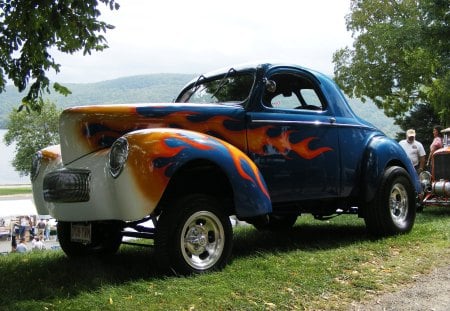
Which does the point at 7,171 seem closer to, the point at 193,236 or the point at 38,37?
the point at 38,37

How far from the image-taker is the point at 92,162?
443 cm

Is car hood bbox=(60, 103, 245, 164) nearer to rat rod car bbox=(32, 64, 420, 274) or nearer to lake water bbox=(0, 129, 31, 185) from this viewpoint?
rat rod car bbox=(32, 64, 420, 274)

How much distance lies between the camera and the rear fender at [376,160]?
6.19 metres

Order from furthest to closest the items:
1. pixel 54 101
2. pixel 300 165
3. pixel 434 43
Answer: pixel 54 101 < pixel 434 43 < pixel 300 165

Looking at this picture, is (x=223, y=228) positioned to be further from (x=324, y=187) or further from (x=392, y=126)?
(x=392, y=126)

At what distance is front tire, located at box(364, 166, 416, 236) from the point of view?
20.6 ft

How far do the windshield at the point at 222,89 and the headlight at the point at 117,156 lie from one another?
174 centimetres

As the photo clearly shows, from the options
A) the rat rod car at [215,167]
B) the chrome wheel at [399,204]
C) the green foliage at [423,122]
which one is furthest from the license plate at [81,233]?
the green foliage at [423,122]

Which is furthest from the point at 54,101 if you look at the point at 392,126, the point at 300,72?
the point at 300,72

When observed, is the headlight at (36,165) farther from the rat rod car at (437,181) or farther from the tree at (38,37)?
the rat rod car at (437,181)

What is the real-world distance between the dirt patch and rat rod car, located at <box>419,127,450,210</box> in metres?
5.44

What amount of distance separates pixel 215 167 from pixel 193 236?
65 centimetres

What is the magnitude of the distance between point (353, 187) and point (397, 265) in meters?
1.41

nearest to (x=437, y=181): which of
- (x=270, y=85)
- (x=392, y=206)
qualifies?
(x=392, y=206)
